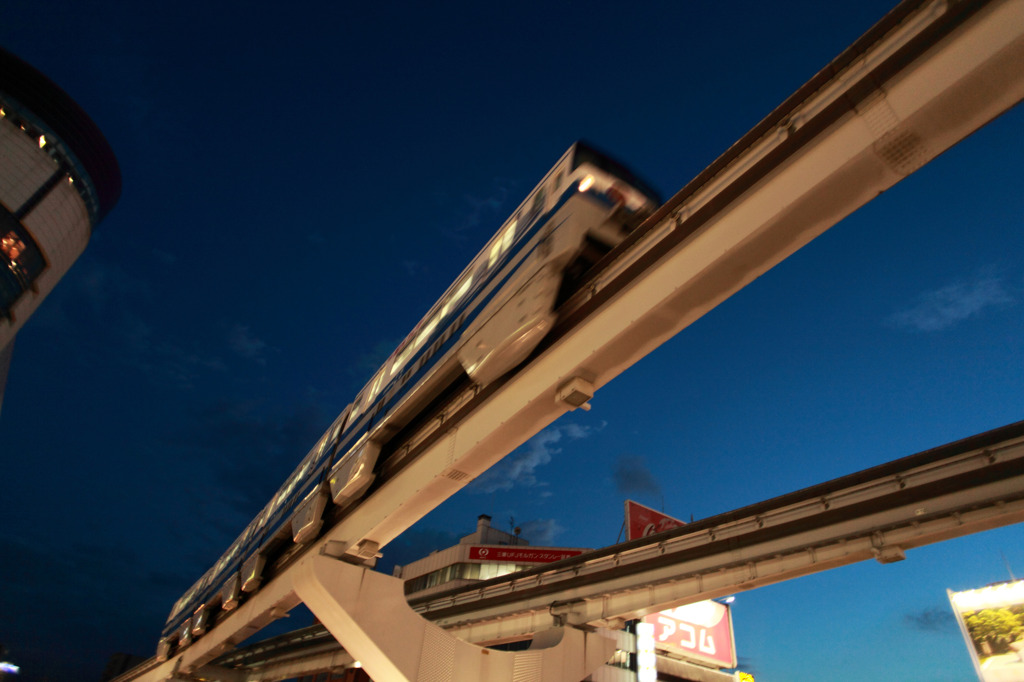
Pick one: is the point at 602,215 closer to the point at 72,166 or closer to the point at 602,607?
the point at 602,607

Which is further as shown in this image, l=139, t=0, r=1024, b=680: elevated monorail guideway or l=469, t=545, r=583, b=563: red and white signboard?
l=469, t=545, r=583, b=563: red and white signboard

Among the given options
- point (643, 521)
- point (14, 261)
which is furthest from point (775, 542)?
point (14, 261)

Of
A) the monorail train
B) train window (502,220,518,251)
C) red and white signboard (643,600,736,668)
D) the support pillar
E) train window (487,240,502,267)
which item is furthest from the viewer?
red and white signboard (643,600,736,668)

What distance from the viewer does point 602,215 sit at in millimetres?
6535

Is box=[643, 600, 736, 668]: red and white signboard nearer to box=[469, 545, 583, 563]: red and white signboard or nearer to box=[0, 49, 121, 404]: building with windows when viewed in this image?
box=[469, 545, 583, 563]: red and white signboard

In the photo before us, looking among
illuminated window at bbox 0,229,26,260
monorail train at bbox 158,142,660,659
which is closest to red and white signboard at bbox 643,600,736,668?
monorail train at bbox 158,142,660,659

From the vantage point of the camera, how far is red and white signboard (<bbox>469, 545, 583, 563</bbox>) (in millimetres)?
45062

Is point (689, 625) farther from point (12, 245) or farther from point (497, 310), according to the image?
point (12, 245)

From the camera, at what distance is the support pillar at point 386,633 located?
8062mm

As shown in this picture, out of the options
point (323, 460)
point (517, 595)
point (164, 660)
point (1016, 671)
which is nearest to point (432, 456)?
point (323, 460)

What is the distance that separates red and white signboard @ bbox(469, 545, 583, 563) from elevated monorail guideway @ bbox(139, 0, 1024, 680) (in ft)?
128

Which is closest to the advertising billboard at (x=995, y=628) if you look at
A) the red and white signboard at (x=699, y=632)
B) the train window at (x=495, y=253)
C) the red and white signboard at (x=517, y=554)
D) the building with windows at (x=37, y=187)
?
the red and white signboard at (x=699, y=632)

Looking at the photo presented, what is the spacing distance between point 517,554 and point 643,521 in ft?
40.5

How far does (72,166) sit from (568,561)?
118 m
